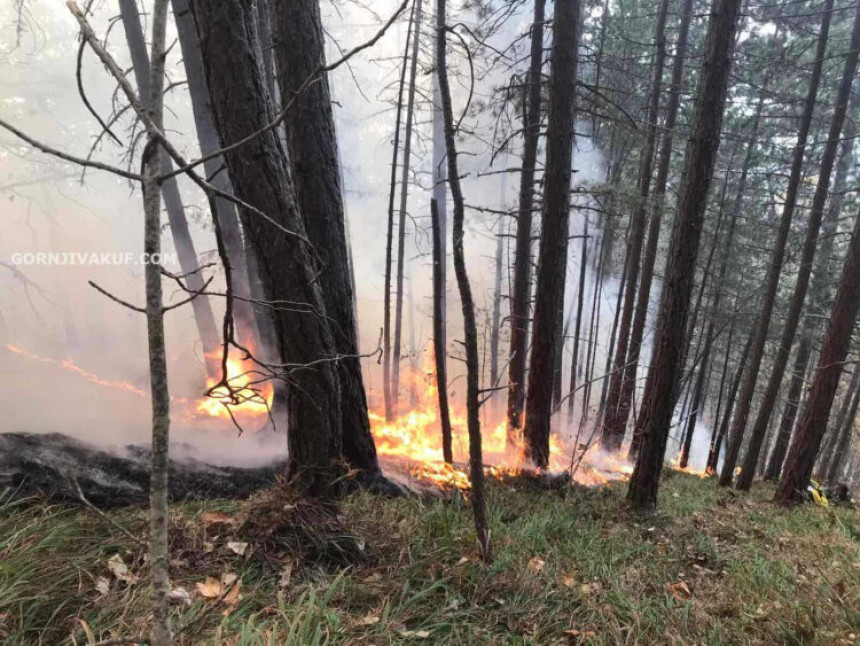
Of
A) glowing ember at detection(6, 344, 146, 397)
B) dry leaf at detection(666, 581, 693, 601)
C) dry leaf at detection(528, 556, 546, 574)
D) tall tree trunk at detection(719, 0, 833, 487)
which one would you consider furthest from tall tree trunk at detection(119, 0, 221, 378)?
tall tree trunk at detection(719, 0, 833, 487)

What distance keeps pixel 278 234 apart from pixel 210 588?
222cm

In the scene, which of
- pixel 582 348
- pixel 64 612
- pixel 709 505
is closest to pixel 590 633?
pixel 64 612

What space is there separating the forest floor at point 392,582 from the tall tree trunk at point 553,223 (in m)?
2.54

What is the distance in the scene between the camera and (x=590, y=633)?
107 inches

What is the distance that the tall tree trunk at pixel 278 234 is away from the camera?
2885mm

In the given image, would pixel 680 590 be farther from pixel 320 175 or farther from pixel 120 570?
pixel 320 175

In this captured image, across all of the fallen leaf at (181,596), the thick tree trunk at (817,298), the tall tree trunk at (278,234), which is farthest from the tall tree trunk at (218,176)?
the thick tree trunk at (817,298)

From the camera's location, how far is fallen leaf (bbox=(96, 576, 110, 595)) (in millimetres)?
2314

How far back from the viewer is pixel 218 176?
23.7 ft

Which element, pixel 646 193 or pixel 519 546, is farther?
pixel 646 193

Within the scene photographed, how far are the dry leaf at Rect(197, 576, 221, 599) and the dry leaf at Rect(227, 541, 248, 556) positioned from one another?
282 mm

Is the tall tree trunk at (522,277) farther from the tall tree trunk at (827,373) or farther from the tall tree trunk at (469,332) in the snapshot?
the tall tree trunk at (469,332)

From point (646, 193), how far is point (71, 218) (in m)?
23.2

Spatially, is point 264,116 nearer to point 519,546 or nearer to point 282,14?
point 282,14
